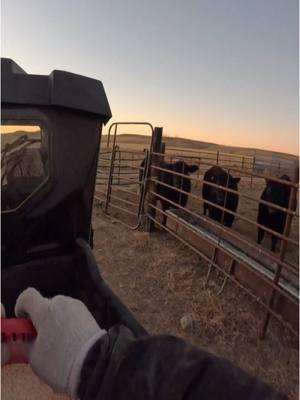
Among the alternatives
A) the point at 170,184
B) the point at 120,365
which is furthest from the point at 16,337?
the point at 170,184

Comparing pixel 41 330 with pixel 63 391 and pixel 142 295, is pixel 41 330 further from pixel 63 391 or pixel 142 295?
pixel 142 295


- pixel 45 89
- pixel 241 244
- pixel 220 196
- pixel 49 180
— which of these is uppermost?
pixel 45 89

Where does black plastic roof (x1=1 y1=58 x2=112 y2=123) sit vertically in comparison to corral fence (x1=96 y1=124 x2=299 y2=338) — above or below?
above

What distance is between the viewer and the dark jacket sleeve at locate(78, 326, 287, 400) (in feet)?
2.08

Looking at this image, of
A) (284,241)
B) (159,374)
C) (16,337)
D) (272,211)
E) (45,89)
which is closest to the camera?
(159,374)

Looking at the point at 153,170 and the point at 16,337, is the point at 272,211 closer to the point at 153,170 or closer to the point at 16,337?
the point at 153,170

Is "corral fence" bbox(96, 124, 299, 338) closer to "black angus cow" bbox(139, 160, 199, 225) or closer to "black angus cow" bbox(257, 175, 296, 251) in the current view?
"black angus cow" bbox(139, 160, 199, 225)

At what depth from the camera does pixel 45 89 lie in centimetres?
149

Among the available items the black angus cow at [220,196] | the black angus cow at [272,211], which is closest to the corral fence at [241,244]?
the black angus cow at [272,211]

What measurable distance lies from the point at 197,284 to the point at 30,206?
312 centimetres

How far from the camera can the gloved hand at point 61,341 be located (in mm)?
724

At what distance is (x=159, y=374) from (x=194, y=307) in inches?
126

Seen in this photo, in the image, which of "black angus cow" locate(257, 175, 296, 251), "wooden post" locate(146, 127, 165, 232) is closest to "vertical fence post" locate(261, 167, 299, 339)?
"black angus cow" locate(257, 175, 296, 251)

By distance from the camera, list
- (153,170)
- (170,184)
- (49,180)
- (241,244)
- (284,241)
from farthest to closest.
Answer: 1. (170,184)
2. (153,170)
3. (241,244)
4. (284,241)
5. (49,180)
